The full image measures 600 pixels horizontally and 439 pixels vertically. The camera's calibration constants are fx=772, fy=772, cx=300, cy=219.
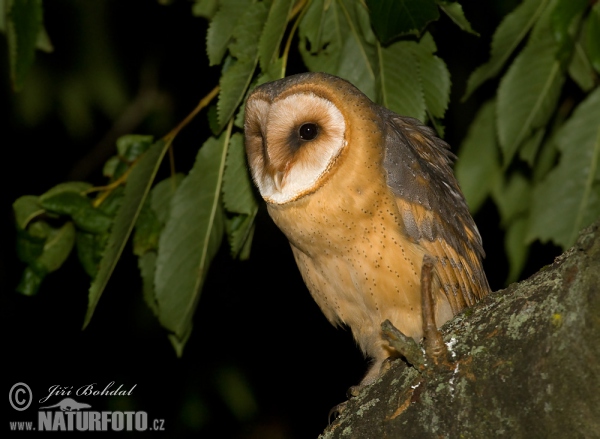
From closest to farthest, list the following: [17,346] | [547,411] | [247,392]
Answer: [547,411] → [247,392] → [17,346]

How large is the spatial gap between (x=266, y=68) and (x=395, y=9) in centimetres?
47

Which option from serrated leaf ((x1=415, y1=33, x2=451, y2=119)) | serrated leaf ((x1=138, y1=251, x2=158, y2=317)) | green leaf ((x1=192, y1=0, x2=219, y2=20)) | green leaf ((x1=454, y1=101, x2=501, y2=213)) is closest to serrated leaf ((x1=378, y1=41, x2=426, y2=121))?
serrated leaf ((x1=415, y1=33, x2=451, y2=119))

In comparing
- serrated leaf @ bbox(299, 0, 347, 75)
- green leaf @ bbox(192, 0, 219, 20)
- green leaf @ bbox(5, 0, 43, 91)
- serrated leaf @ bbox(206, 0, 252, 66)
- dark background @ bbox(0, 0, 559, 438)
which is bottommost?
dark background @ bbox(0, 0, 559, 438)

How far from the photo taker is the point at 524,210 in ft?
11.5

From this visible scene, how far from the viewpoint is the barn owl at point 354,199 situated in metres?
2.85

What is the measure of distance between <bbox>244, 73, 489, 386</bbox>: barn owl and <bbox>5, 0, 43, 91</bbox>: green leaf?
0.95 m

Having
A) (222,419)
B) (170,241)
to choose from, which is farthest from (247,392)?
(170,241)

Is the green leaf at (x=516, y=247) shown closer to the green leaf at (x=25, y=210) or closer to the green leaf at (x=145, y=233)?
the green leaf at (x=145, y=233)

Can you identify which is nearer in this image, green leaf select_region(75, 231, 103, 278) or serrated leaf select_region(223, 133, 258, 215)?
serrated leaf select_region(223, 133, 258, 215)

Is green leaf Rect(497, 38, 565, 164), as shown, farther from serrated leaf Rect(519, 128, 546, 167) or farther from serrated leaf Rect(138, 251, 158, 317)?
serrated leaf Rect(138, 251, 158, 317)

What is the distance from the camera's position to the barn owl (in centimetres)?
285

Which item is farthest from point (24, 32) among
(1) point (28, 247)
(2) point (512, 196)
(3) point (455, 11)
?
(2) point (512, 196)

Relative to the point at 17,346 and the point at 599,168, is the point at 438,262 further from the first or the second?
the point at 17,346

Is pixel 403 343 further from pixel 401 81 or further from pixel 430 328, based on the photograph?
pixel 401 81
